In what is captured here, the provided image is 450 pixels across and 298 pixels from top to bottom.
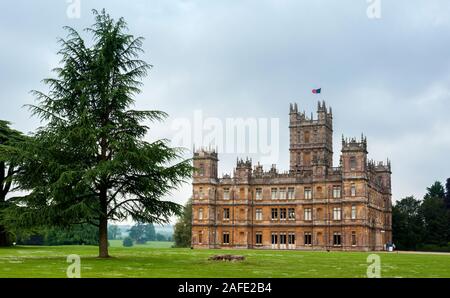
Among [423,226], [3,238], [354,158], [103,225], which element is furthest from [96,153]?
[423,226]

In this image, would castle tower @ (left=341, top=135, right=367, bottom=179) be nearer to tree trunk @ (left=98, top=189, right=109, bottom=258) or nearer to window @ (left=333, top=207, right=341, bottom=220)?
window @ (left=333, top=207, right=341, bottom=220)

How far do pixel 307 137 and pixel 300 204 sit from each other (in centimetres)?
1256

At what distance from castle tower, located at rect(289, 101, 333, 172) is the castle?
5.8 inches

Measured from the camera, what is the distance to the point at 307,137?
3041 inches

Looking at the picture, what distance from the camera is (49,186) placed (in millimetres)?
28250

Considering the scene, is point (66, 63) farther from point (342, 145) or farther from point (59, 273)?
point (342, 145)

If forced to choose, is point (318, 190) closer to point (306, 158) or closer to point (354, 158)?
point (354, 158)

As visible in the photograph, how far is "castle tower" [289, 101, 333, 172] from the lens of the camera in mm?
76188

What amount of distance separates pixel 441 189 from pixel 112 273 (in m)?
86.4

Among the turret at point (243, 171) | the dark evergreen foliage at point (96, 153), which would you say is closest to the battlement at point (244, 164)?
the turret at point (243, 171)

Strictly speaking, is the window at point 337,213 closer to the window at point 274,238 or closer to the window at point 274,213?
the window at point 274,213

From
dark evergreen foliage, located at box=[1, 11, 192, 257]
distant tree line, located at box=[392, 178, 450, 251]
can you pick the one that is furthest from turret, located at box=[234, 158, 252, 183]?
dark evergreen foliage, located at box=[1, 11, 192, 257]

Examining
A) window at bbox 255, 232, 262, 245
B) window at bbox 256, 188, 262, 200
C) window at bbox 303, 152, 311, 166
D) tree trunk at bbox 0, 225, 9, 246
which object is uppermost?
window at bbox 303, 152, 311, 166

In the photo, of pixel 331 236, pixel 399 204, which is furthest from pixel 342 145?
pixel 399 204
